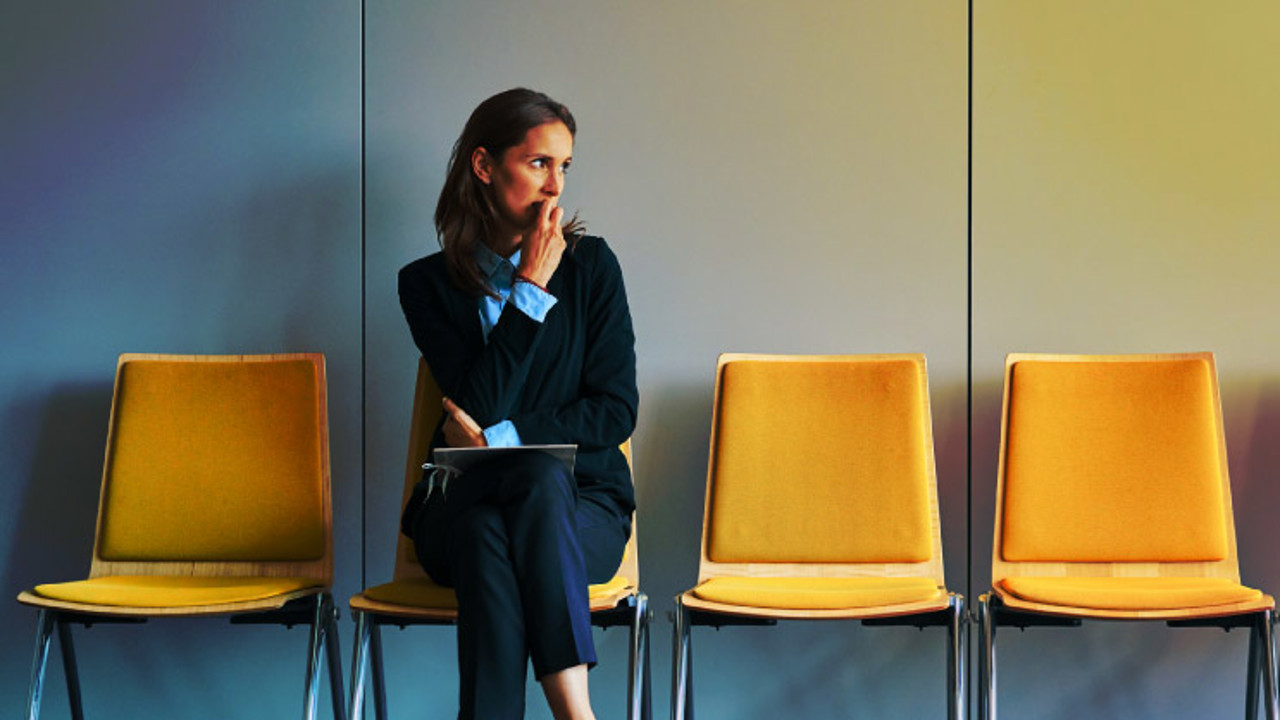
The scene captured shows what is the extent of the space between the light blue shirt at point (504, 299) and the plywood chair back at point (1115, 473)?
3.63 feet

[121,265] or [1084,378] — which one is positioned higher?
Result: [121,265]

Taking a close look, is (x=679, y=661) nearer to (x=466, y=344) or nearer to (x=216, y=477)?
(x=466, y=344)

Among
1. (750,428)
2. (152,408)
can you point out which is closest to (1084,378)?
(750,428)

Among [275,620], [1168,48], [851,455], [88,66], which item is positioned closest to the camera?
[275,620]

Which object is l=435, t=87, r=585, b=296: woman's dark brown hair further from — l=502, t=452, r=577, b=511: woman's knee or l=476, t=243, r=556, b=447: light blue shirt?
l=502, t=452, r=577, b=511: woman's knee

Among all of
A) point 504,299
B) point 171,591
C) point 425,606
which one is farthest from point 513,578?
point 171,591

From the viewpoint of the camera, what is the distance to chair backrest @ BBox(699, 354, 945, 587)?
295 centimetres

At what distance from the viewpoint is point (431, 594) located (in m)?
2.63

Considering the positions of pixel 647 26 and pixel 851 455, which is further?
pixel 647 26

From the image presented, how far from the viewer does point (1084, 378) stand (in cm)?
303

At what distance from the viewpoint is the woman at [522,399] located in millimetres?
2219

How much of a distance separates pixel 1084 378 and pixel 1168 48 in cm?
89

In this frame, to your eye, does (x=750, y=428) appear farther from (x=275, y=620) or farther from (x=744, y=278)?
(x=275, y=620)

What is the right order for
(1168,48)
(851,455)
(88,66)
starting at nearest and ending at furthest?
(851,455)
(1168,48)
(88,66)
